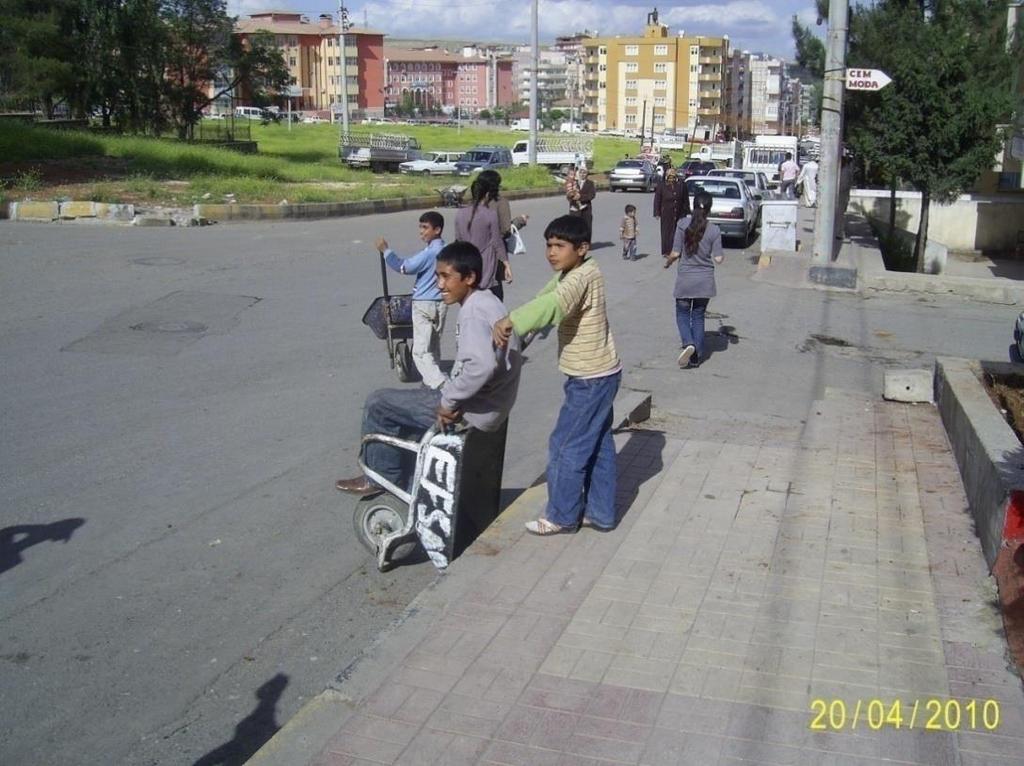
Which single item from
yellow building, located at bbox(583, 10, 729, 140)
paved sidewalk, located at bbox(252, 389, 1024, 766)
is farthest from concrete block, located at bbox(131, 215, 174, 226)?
yellow building, located at bbox(583, 10, 729, 140)

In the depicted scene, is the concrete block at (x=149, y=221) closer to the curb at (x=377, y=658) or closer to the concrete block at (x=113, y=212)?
the concrete block at (x=113, y=212)

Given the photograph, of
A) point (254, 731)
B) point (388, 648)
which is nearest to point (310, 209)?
point (388, 648)

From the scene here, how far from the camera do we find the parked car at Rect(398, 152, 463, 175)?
49.0 meters

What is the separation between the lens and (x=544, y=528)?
226 inches

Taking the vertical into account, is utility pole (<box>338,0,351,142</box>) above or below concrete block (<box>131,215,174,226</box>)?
above

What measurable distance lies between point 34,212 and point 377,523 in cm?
1623

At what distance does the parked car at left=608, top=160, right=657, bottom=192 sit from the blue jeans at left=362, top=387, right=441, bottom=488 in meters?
37.9

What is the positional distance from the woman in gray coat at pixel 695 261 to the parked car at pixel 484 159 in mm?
37661

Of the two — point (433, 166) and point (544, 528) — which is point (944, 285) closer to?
point (544, 528)

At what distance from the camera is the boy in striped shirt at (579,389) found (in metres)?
5.36

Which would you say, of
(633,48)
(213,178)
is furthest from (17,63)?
(633,48)

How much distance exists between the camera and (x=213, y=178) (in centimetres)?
2648

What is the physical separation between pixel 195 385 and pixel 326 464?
8.76 ft

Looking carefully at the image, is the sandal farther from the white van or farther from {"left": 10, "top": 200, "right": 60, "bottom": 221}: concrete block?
the white van
